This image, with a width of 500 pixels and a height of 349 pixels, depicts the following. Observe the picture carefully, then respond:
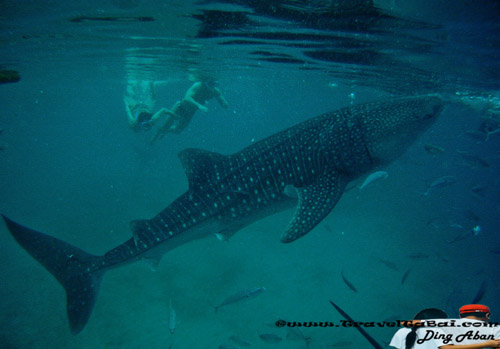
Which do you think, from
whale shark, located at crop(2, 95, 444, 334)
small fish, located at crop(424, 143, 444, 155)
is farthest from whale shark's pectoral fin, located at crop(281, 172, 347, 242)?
small fish, located at crop(424, 143, 444, 155)

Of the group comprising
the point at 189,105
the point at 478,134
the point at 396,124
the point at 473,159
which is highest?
the point at 396,124

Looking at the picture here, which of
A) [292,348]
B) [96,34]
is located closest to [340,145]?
[292,348]

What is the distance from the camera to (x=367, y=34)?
419 inches

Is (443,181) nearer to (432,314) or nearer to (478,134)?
(478,134)

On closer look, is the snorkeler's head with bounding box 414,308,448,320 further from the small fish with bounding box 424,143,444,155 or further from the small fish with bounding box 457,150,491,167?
the small fish with bounding box 457,150,491,167

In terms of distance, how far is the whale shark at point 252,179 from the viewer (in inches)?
171

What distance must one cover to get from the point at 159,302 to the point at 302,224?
9319mm

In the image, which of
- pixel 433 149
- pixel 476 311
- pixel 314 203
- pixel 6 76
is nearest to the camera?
pixel 476 311

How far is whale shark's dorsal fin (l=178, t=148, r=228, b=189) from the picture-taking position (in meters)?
4.57

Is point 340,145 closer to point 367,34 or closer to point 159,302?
point 367,34

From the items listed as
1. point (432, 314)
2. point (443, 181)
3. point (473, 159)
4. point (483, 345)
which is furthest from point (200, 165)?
point (473, 159)

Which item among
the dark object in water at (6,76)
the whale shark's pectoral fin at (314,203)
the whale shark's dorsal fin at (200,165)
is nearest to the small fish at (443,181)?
the whale shark's pectoral fin at (314,203)

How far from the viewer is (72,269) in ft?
14.8

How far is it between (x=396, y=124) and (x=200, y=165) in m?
3.30
